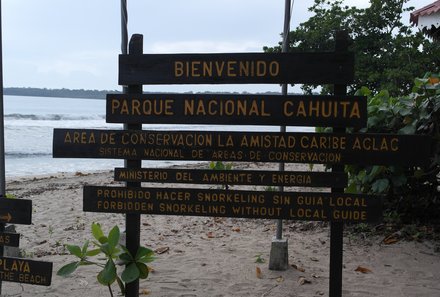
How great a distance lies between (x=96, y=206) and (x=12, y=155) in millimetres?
18716

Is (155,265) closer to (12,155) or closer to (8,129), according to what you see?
(12,155)

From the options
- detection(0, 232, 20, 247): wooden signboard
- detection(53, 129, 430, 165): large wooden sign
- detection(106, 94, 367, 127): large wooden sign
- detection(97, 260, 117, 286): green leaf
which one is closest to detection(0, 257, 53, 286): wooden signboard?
detection(0, 232, 20, 247): wooden signboard

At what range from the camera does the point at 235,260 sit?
546 cm

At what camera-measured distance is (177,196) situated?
3.86 m

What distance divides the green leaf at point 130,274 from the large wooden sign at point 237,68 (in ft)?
4.71

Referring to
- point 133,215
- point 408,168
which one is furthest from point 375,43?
point 133,215

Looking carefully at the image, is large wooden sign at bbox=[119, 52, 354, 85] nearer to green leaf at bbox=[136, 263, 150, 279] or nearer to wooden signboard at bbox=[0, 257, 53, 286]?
green leaf at bbox=[136, 263, 150, 279]

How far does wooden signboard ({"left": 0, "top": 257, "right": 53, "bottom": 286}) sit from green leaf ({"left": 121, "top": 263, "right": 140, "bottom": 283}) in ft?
1.99

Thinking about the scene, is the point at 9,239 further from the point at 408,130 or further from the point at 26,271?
the point at 408,130

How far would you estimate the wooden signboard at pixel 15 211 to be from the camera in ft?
13.1

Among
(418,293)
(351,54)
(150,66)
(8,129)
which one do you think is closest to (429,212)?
(418,293)

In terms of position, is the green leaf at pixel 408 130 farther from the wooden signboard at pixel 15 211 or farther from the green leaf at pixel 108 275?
the wooden signboard at pixel 15 211

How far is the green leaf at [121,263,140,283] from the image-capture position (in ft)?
12.1

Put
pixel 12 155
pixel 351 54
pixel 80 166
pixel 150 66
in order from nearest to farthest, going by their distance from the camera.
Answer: pixel 351 54, pixel 150 66, pixel 80 166, pixel 12 155
